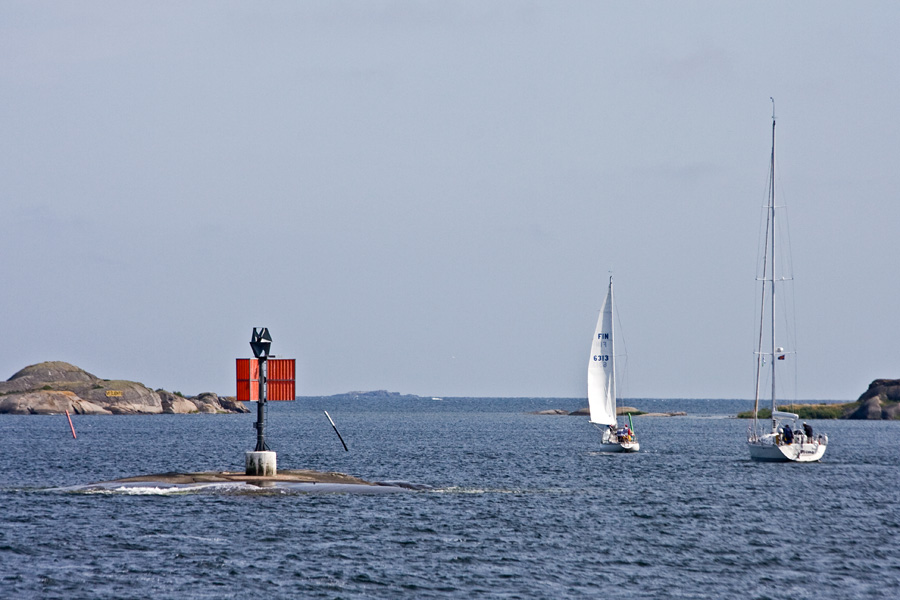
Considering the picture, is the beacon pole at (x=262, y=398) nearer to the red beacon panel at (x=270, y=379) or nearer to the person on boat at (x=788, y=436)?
the red beacon panel at (x=270, y=379)

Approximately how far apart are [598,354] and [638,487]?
33.9 m

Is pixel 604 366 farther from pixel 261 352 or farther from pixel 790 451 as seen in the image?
pixel 261 352

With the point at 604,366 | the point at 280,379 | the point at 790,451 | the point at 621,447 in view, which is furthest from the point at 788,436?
the point at 280,379

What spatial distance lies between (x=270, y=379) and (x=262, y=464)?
163 inches

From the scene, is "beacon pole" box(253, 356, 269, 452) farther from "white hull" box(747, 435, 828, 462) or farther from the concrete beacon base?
"white hull" box(747, 435, 828, 462)

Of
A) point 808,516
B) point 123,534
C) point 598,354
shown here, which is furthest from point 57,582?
point 598,354

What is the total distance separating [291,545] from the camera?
124 ft

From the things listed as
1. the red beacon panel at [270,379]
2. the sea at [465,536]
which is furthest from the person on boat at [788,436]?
the red beacon panel at [270,379]

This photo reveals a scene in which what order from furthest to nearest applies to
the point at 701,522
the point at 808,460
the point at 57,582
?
the point at 808,460
the point at 701,522
the point at 57,582

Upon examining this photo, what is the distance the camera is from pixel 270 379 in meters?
51.0

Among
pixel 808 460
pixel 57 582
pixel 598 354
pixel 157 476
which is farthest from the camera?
pixel 598 354

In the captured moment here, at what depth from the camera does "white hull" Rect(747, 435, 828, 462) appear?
7762cm

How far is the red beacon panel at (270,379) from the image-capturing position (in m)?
49.7

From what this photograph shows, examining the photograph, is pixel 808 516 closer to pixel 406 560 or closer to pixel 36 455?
pixel 406 560
